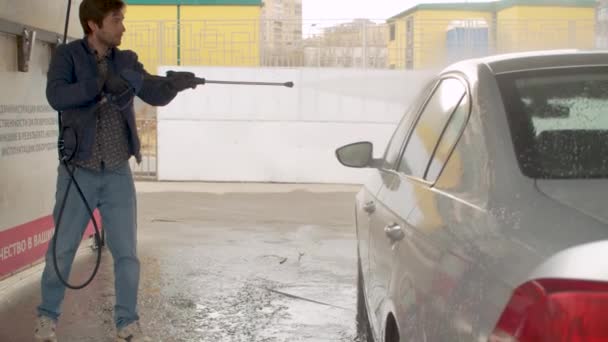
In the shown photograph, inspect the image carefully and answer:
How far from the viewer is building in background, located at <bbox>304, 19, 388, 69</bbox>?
1548cm

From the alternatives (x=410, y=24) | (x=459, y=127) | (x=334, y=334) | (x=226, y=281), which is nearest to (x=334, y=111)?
(x=410, y=24)

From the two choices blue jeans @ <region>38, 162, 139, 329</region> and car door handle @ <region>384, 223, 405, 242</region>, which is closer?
car door handle @ <region>384, 223, 405, 242</region>

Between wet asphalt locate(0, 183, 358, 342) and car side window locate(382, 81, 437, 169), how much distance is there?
4.14ft

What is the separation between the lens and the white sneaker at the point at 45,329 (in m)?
4.73

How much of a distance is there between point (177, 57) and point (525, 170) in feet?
46.2

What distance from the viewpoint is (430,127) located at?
11.8ft

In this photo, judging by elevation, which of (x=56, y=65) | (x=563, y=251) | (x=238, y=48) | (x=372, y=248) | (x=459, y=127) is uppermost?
(x=238, y=48)

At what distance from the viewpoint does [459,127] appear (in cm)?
292

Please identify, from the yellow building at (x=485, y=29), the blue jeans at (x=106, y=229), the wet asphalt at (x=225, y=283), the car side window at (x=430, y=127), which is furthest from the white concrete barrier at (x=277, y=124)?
the car side window at (x=430, y=127)

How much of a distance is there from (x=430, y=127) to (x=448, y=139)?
1.83 ft

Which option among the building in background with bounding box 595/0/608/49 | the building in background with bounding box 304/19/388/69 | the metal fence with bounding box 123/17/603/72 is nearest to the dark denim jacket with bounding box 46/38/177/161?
the metal fence with bounding box 123/17/603/72

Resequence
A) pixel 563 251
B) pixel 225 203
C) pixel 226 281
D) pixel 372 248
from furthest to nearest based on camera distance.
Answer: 1. pixel 225 203
2. pixel 226 281
3. pixel 372 248
4. pixel 563 251

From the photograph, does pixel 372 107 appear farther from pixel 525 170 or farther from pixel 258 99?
pixel 525 170

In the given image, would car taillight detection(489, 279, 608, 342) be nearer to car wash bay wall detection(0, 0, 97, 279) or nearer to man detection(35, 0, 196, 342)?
man detection(35, 0, 196, 342)
